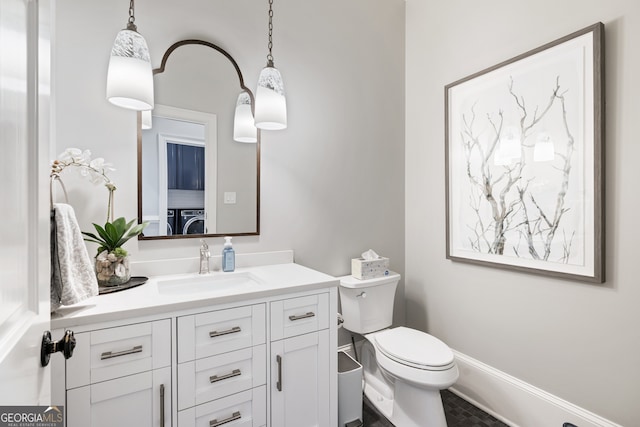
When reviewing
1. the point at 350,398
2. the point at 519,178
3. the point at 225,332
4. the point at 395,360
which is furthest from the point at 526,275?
the point at 225,332

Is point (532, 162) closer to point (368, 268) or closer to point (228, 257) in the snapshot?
point (368, 268)

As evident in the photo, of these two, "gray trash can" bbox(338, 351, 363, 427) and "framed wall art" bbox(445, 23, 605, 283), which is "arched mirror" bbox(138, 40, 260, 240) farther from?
"framed wall art" bbox(445, 23, 605, 283)

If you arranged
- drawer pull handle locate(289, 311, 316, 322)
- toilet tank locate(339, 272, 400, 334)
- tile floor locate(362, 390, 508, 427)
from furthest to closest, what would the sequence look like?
toilet tank locate(339, 272, 400, 334)
tile floor locate(362, 390, 508, 427)
drawer pull handle locate(289, 311, 316, 322)

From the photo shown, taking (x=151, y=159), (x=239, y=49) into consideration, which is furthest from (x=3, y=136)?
(x=239, y=49)

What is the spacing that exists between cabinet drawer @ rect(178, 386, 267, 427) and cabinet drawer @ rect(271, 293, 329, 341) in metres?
0.25

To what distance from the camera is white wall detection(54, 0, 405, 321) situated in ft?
4.67

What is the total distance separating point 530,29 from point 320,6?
125 cm

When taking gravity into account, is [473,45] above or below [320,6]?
below

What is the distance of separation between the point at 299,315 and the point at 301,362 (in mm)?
216

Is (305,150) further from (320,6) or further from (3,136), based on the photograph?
(3,136)

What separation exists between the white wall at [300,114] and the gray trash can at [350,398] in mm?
665

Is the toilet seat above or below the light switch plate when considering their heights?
below

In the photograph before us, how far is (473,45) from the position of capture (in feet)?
6.47

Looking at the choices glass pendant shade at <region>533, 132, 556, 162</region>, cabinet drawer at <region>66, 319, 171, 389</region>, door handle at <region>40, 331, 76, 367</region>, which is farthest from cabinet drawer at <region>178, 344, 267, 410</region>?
glass pendant shade at <region>533, 132, 556, 162</region>
